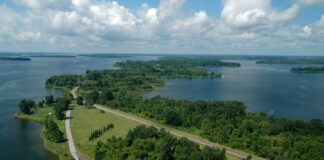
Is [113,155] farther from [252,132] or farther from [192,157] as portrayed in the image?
[252,132]

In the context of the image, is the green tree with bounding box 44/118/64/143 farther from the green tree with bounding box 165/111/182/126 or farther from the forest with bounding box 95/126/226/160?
the green tree with bounding box 165/111/182/126

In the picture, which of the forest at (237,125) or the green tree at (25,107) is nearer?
the forest at (237,125)

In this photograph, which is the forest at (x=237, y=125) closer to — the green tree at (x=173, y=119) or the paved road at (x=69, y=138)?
the green tree at (x=173, y=119)

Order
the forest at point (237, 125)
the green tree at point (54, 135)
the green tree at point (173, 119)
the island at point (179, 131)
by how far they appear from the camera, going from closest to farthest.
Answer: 1. the island at point (179, 131)
2. the forest at point (237, 125)
3. the green tree at point (54, 135)
4. the green tree at point (173, 119)

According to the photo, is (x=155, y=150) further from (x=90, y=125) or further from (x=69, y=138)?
(x=90, y=125)

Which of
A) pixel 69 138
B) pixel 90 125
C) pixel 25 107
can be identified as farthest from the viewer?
pixel 25 107

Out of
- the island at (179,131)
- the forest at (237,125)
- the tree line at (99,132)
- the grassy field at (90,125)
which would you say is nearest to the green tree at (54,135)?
the island at (179,131)

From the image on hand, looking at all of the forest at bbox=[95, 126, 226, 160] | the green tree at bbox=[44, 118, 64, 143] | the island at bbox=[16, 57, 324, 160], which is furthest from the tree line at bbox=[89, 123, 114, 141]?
the forest at bbox=[95, 126, 226, 160]

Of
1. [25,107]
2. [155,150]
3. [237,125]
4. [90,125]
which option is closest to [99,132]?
[90,125]
